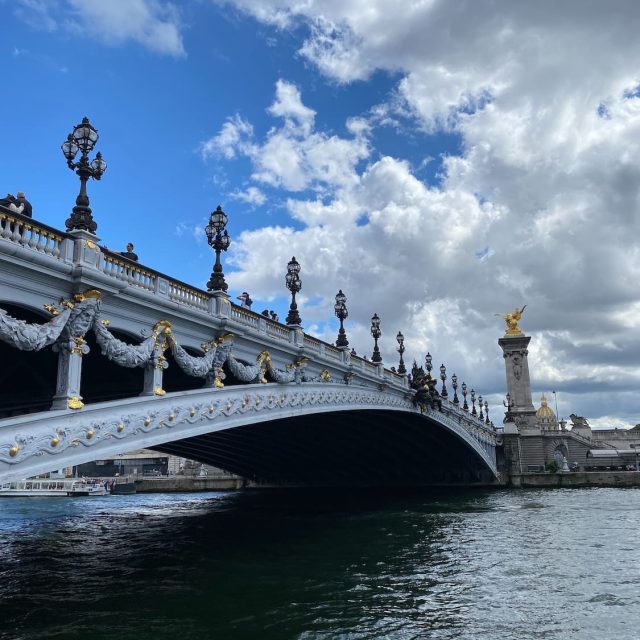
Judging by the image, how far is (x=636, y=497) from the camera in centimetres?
4706

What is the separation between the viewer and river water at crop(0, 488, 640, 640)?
13484 mm

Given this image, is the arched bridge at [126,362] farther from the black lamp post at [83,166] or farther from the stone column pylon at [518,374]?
the stone column pylon at [518,374]

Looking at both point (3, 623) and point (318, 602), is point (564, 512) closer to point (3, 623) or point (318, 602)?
point (318, 602)

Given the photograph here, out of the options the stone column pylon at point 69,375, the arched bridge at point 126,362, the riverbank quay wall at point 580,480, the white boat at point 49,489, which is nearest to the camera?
the arched bridge at point 126,362

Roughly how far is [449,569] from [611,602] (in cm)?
552

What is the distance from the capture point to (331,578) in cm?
1866

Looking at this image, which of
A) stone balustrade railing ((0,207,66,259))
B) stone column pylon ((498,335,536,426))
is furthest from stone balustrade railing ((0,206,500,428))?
stone column pylon ((498,335,536,426))

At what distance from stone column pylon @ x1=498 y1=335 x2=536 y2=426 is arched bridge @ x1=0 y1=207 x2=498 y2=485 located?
60797 mm

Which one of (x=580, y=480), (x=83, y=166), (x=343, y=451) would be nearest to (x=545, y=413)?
(x=580, y=480)

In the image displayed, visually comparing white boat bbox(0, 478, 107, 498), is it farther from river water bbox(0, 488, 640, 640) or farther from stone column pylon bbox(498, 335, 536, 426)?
stone column pylon bbox(498, 335, 536, 426)

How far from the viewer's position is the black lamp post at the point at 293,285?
26.4m

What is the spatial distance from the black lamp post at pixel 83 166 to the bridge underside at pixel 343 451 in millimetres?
21816

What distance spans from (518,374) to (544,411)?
30610mm

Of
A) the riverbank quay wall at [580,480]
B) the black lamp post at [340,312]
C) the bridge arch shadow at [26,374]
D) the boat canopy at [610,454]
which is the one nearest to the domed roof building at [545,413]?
the boat canopy at [610,454]
